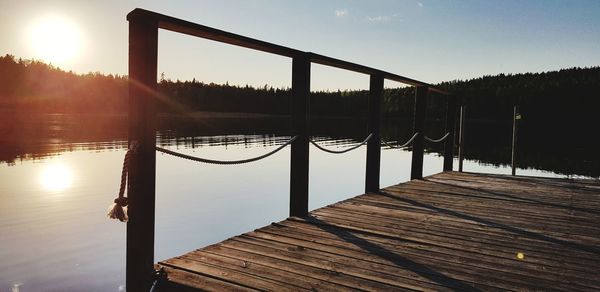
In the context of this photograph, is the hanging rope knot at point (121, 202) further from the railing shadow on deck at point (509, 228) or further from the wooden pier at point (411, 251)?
the railing shadow on deck at point (509, 228)

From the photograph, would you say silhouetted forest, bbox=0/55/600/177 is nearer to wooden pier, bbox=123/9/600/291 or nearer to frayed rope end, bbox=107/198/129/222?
wooden pier, bbox=123/9/600/291

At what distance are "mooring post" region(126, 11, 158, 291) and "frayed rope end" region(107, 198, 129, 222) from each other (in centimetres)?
6

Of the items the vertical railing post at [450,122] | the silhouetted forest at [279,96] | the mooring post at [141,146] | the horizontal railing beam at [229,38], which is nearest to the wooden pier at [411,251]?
the mooring post at [141,146]

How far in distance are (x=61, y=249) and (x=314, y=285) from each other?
27.5 ft

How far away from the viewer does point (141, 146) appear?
2906 millimetres

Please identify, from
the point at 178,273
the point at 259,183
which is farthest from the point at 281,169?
the point at 178,273

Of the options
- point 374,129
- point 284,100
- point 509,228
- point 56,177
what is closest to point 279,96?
point 284,100

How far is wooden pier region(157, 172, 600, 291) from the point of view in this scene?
2873 millimetres

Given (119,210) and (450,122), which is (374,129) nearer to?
(450,122)

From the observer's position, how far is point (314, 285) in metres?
2.79

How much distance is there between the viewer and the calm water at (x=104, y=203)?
27.2 feet

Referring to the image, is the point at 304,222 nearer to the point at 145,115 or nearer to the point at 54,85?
the point at 145,115

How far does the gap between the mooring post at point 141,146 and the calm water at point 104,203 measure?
5.19 m

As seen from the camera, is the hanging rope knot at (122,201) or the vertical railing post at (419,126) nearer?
the hanging rope knot at (122,201)
